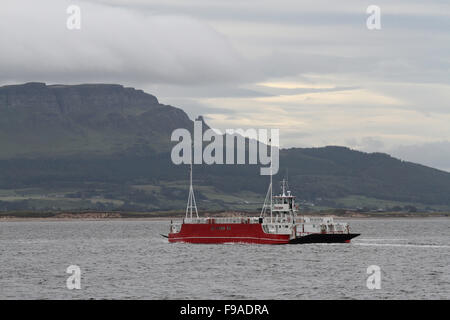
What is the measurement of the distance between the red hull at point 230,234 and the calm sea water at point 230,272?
1.40 metres

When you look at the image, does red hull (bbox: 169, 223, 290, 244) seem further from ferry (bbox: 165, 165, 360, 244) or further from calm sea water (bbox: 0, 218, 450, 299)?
calm sea water (bbox: 0, 218, 450, 299)

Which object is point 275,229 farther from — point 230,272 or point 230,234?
point 230,272

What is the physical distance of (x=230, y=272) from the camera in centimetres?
8612

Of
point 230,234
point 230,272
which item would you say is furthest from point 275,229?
point 230,272

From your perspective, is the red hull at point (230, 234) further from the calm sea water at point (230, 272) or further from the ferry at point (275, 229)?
the calm sea water at point (230, 272)

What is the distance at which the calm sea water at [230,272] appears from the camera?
70188 millimetres

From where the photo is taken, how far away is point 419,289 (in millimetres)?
72812

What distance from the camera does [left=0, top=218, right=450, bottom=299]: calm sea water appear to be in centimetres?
7019
